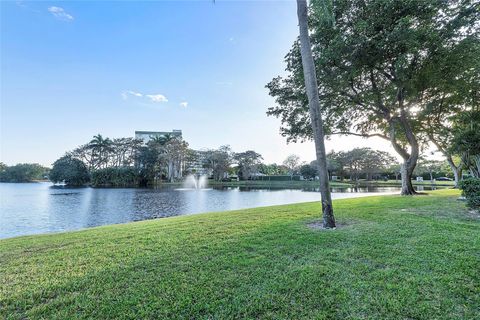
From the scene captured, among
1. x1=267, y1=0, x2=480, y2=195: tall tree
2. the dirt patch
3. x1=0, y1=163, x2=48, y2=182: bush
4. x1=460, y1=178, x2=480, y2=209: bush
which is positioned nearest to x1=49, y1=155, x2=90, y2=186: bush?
x1=0, y1=163, x2=48, y2=182: bush

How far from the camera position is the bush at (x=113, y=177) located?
147 feet

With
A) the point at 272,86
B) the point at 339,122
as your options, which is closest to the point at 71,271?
the point at 272,86

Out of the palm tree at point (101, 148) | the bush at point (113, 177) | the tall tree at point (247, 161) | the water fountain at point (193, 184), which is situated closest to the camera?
the water fountain at point (193, 184)

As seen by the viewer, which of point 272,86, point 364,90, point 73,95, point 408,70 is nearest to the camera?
point 408,70

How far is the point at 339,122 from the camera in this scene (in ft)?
47.0

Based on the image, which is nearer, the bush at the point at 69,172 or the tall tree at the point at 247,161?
the bush at the point at 69,172

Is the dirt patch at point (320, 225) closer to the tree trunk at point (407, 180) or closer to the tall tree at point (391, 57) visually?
the tall tree at point (391, 57)

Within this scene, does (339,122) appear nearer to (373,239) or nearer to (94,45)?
(373,239)

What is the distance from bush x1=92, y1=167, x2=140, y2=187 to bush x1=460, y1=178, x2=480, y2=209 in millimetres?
47758

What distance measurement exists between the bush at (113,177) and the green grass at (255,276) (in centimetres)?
4427

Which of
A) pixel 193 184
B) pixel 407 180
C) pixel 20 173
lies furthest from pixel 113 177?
pixel 407 180

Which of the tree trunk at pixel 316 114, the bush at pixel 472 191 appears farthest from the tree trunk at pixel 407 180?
the tree trunk at pixel 316 114

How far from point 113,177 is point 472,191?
165ft

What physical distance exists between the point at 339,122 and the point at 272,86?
16.7 feet
